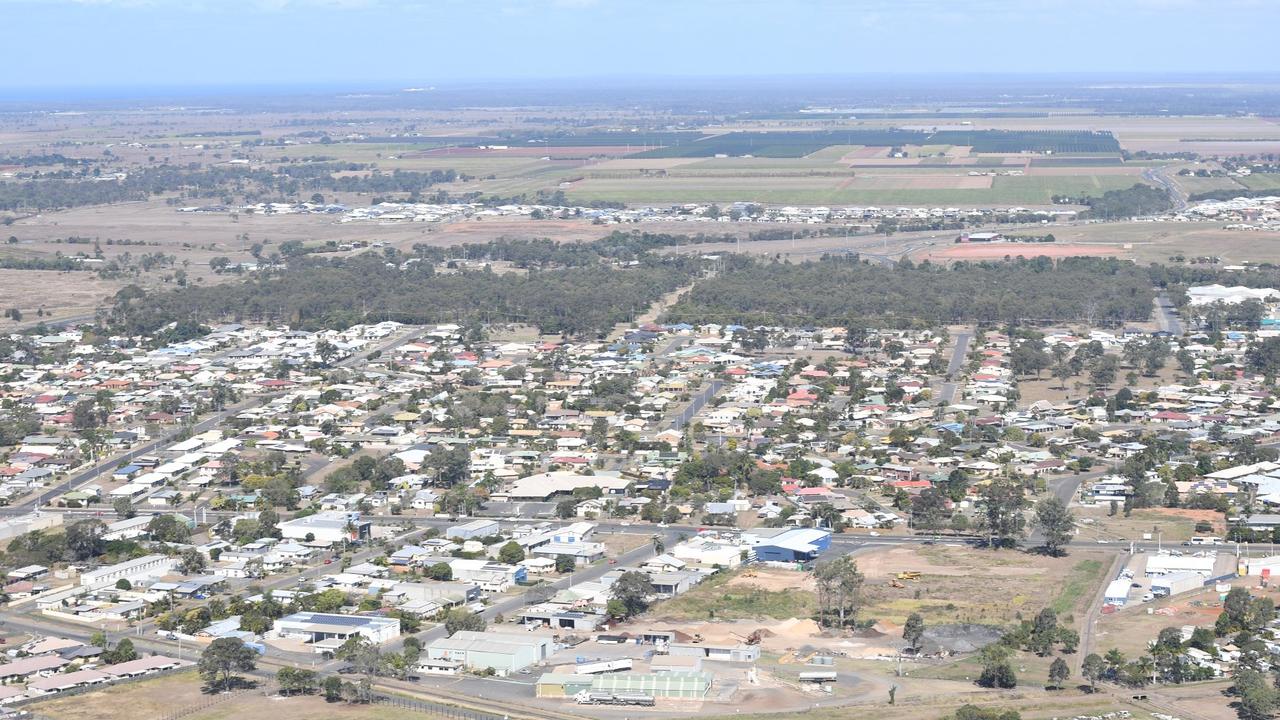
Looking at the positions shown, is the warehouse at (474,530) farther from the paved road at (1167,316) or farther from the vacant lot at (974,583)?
the paved road at (1167,316)

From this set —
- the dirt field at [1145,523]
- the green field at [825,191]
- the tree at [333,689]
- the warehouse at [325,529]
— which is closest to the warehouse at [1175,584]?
the dirt field at [1145,523]

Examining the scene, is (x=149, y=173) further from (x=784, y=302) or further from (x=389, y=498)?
(x=389, y=498)

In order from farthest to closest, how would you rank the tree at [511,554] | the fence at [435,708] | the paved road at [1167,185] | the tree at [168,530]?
1. the paved road at [1167,185]
2. the tree at [168,530]
3. the tree at [511,554]
4. the fence at [435,708]

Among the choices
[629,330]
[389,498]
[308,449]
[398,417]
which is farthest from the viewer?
[629,330]

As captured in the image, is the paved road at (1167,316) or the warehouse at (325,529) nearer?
the warehouse at (325,529)

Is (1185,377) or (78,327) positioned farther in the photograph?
(78,327)

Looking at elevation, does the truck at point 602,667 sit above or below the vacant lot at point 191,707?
above

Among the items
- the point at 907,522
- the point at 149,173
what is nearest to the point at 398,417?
the point at 907,522
